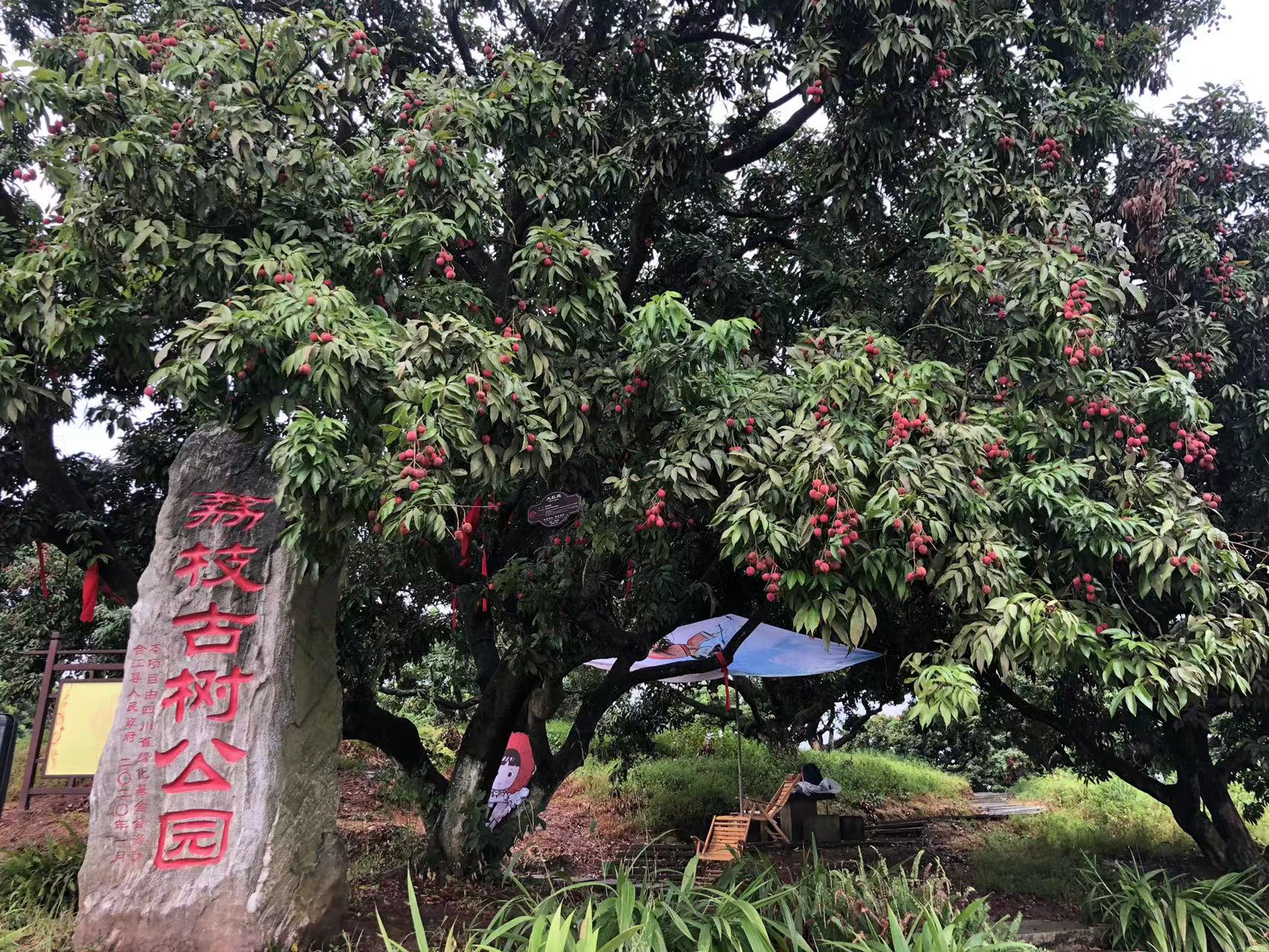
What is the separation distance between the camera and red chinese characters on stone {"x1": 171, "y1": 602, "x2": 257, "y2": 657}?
4.01m

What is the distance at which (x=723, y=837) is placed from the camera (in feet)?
27.3

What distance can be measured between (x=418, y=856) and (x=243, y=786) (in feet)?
7.36

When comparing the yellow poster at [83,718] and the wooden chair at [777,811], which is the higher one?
the yellow poster at [83,718]

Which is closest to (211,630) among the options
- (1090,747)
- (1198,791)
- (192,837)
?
(192,837)

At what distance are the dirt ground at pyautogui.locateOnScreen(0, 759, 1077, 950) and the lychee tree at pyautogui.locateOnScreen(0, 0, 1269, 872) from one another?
492 mm

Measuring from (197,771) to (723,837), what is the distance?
5521 millimetres

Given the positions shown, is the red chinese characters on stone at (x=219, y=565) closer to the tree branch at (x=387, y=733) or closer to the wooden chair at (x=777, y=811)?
the tree branch at (x=387, y=733)

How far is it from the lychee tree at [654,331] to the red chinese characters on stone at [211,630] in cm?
63

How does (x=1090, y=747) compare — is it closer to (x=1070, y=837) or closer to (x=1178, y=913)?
(x=1178, y=913)

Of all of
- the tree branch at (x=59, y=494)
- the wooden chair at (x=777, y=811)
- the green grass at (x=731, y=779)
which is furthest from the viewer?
the green grass at (x=731, y=779)

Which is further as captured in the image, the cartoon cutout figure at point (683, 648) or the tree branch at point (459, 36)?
the cartoon cutout figure at point (683, 648)

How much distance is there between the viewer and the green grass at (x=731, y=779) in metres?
10.5

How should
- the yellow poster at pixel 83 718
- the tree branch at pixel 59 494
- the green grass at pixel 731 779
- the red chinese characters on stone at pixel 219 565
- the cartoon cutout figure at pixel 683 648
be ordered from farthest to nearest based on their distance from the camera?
the green grass at pixel 731 779 < the cartoon cutout figure at pixel 683 648 < the yellow poster at pixel 83 718 < the tree branch at pixel 59 494 < the red chinese characters on stone at pixel 219 565

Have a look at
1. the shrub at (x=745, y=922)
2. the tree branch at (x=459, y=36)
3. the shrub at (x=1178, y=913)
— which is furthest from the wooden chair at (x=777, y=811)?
the tree branch at (x=459, y=36)
